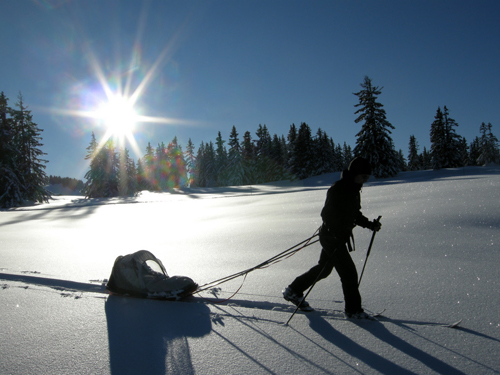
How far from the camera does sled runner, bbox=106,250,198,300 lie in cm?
357

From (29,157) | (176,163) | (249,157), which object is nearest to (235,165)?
(249,157)

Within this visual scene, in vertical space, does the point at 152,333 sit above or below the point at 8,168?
below

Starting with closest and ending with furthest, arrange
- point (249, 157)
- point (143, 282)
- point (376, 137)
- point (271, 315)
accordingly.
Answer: point (271, 315)
point (143, 282)
point (376, 137)
point (249, 157)

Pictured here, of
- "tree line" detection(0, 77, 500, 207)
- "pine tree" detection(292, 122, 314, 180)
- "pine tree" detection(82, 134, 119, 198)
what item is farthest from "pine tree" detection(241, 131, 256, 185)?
"pine tree" detection(82, 134, 119, 198)

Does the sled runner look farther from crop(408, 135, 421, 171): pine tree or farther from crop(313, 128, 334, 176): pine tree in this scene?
crop(408, 135, 421, 171): pine tree

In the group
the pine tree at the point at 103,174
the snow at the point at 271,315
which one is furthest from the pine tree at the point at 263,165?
the snow at the point at 271,315

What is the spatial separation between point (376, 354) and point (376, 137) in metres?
32.3

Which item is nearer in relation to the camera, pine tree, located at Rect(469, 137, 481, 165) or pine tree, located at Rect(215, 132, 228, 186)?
pine tree, located at Rect(215, 132, 228, 186)

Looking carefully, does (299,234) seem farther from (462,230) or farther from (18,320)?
(18,320)

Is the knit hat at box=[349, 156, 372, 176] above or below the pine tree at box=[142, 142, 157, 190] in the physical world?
below

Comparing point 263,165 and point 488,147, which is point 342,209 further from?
point 488,147

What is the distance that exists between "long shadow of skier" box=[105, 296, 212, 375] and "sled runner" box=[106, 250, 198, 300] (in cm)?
10

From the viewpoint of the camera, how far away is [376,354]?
2.29 meters

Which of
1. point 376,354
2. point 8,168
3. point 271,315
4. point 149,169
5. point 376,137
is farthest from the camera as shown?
point 149,169
